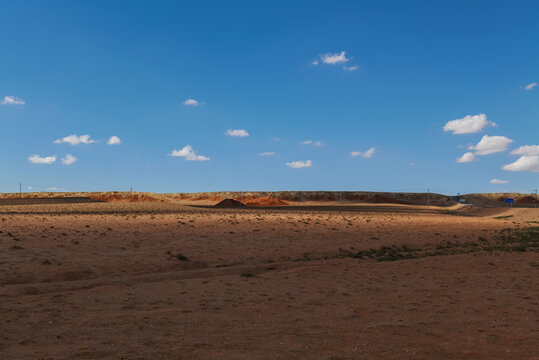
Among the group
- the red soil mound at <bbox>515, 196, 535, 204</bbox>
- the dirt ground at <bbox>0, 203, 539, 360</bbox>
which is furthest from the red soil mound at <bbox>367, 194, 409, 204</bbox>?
the dirt ground at <bbox>0, 203, 539, 360</bbox>

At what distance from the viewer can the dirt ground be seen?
6.71m

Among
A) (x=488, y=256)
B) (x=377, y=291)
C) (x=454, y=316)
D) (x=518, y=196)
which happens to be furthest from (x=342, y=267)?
(x=518, y=196)

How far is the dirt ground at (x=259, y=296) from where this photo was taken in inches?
264

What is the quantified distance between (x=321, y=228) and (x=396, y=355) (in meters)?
20.0

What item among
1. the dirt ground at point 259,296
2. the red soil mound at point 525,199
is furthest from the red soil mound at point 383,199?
the dirt ground at point 259,296

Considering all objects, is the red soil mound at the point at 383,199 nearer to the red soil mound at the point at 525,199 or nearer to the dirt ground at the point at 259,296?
the red soil mound at the point at 525,199

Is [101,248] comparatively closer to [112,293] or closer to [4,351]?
[112,293]

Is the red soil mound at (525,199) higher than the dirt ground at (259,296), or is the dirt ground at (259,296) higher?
the red soil mound at (525,199)

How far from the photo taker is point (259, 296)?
418 inches

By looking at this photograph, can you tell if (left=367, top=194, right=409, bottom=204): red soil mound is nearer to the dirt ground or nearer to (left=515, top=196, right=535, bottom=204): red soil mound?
(left=515, top=196, right=535, bottom=204): red soil mound

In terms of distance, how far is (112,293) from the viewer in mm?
10750

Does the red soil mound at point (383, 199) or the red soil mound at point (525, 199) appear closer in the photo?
the red soil mound at point (383, 199)

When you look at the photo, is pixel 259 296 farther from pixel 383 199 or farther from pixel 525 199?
pixel 525 199

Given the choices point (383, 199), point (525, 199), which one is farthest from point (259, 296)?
point (525, 199)
